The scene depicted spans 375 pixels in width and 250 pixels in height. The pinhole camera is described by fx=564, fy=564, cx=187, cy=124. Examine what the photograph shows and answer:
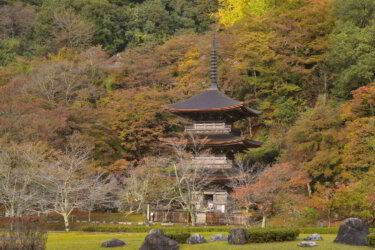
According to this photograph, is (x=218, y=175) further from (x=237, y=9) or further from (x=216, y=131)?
(x=237, y=9)

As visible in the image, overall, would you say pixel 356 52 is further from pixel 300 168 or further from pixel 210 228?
pixel 210 228

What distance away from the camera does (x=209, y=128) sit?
3803 centimetres

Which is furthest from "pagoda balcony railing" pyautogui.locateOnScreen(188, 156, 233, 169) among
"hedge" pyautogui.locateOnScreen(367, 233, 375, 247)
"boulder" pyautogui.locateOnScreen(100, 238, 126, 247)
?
"hedge" pyautogui.locateOnScreen(367, 233, 375, 247)

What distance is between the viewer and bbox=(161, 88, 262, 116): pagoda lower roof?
3649cm

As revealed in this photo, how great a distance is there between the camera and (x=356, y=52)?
4038 cm

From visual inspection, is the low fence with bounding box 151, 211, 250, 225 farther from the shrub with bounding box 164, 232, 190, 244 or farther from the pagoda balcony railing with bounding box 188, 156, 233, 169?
the shrub with bounding box 164, 232, 190, 244

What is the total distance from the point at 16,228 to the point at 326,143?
24270 millimetres

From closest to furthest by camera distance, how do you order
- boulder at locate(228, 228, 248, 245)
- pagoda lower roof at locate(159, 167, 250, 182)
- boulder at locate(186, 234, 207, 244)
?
boulder at locate(228, 228, 248, 245)
boulder at locate(186, 234, 207, 244)
pagoda lower roof at locate(159, 167, 250, 182)

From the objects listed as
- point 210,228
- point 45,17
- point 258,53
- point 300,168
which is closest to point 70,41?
point 45,17

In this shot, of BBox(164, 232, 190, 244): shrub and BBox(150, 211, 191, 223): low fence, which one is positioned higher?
BBox(150, 211, 191, 223): low fence

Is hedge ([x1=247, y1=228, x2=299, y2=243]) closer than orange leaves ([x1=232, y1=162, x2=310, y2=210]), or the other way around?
hedge ([x1=247, y1=228, x2=299, y2=243])

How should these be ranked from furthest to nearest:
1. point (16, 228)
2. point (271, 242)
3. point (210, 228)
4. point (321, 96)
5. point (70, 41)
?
1. point (70, 41)
2. point (321, 96)
3. point (210, 228)
4. point (271, 242)
5. point (16, 228)

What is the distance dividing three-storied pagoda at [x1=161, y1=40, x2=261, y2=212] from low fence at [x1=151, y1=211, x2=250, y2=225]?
1173 millimetres

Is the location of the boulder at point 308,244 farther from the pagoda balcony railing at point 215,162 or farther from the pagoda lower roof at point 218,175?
the pagoda balcony railing at point 215,162
